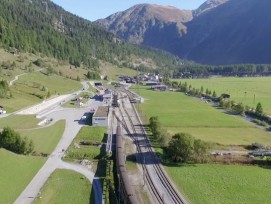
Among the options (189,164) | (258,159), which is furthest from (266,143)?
(189,164)

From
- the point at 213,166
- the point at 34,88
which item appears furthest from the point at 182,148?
the point at 34,88

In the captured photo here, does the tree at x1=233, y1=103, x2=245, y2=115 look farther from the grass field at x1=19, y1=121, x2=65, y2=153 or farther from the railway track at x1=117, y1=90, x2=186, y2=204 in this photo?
the grass field at x1=19, y1=121, x2=65, y2=153

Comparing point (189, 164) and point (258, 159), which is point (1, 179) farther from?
point (258, 159)

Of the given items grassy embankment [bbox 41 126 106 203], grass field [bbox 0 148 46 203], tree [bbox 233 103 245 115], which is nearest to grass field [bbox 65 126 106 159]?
grassy embankment [bbox 41 126 106 203]

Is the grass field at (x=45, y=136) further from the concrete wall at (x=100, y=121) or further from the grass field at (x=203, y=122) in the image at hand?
the grass field at (x=203, y=122)

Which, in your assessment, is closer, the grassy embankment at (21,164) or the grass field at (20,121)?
the grassy embankment at (21,164)

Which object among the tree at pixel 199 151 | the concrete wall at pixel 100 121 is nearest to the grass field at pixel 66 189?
the tree at pixel 199 151
